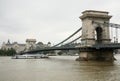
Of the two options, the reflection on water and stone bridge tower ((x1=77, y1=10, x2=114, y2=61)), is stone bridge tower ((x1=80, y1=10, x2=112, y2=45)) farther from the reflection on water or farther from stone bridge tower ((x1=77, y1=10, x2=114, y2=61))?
the reflection on water

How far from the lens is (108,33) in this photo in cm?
5259

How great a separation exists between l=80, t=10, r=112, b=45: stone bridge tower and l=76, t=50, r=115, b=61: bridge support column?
1916 millimetres

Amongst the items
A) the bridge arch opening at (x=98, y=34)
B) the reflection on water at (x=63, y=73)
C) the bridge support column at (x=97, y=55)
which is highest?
the bridge arch opening at (x=98, y=34)

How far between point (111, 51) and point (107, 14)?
6.69 meters

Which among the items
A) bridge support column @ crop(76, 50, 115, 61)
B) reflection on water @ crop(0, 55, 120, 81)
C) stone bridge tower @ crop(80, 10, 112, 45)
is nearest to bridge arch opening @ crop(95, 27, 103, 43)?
stone bridge tower @ crop(80, 10, 112, 45)

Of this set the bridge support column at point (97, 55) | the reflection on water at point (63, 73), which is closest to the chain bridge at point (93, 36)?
the bridge support column at point (97, 55)

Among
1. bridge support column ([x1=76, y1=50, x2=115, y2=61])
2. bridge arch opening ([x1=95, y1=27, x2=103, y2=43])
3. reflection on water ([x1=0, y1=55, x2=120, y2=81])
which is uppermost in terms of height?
bridge arch opening ([x1=95, y1=27, x2=103, y2=43])

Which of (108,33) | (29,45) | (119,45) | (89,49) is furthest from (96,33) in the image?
(29,45)

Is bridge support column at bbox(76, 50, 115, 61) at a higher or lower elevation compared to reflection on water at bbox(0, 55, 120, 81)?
higher

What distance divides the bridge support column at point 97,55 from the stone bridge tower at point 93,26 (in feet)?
6.29

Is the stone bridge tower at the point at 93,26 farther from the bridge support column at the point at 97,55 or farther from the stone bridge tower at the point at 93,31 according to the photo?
the bridge support column at the point at 97,55

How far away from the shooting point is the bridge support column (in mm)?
49094

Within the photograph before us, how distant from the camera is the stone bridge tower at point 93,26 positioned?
1950 inches

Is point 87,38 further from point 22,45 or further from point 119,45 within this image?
Answer: point 22,45
